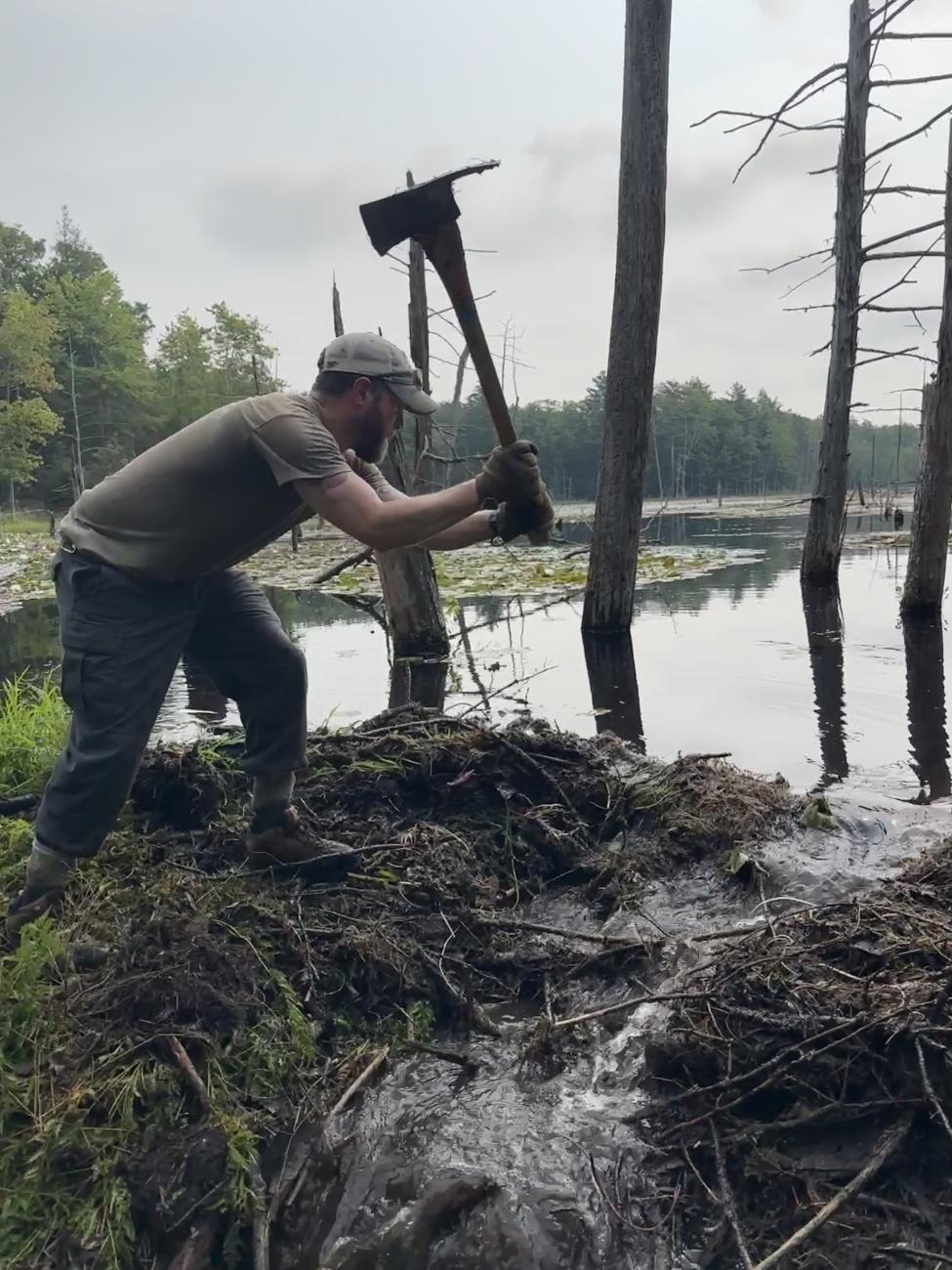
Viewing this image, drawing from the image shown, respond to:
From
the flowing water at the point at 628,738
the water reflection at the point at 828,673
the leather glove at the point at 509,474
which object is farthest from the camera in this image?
the water reflection at the point at 828,673

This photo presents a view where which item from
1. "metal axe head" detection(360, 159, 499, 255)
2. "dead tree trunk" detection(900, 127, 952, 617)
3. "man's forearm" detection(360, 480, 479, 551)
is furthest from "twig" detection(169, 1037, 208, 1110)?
"dead tree trunk" detection(900, 127, 952, 617)

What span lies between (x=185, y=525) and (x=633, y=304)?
8.43 metres

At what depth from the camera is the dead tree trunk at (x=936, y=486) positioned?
11.4m

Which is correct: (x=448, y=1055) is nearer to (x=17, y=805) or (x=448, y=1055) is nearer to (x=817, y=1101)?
(x=817, y=1101)

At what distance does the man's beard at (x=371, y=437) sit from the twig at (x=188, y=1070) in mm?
1964

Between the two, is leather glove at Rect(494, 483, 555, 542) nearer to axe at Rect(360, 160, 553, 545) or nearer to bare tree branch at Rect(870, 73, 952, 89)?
axe at Rect(360, 160, 553, 545)

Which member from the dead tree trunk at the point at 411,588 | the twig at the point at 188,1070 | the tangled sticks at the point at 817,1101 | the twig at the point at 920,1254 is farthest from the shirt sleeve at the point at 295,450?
the dead tree trunk at the point at 411,588

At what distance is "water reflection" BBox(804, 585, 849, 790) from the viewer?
6375 mm

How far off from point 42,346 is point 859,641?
4225cm

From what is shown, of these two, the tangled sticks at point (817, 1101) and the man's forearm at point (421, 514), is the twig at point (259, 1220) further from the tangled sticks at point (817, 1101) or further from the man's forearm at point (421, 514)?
the man's forearm at point (421, 514)

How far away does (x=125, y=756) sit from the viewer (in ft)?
10.3

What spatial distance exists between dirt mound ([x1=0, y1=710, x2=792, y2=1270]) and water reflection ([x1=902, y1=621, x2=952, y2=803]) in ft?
6.12

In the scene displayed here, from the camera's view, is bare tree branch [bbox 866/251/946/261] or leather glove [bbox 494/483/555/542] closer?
leather glove [bbox 494/483/555/542]

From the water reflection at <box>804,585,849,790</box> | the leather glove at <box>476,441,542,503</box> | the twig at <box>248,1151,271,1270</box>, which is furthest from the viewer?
the water reflection at <box>804,585,849,790</box>
